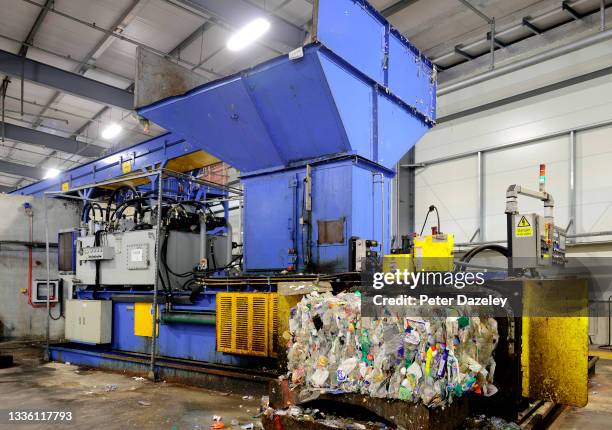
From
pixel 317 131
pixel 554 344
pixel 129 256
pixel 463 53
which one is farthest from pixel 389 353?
pixel 463 53

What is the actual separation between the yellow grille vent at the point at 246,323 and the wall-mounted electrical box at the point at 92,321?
6.99ft

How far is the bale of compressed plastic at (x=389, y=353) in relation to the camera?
2057 mm

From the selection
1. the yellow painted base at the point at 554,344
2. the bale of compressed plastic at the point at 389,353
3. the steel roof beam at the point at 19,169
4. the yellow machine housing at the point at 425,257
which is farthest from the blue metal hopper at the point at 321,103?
the steel roof beam at the point at 19,169

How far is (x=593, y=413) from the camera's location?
3.74 m

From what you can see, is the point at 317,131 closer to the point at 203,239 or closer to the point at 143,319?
the point at 203,239

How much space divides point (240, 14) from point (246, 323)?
193 inches

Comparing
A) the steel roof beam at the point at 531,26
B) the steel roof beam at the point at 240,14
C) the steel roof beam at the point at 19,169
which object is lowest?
the steel roof beam at the point at 19,169

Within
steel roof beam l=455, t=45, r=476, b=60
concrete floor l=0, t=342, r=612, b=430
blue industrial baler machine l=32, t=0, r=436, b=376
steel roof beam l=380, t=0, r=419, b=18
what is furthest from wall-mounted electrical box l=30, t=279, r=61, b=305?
steel roof beam l=455, t=45, r=476, b=60

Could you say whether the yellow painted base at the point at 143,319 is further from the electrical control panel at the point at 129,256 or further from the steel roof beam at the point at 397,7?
the steel roof beam at the point at 397,7

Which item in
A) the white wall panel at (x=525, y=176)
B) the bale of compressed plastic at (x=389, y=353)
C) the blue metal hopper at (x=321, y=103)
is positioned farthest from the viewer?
the white wall panel at (x=525, y=176)

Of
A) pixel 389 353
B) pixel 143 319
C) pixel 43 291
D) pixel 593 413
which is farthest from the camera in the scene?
pixel 43 291

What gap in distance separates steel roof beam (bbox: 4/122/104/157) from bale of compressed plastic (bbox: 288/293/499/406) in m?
12.3

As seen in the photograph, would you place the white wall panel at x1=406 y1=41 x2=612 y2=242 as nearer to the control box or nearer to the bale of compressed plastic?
the control box

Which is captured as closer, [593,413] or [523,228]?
[593,413]
